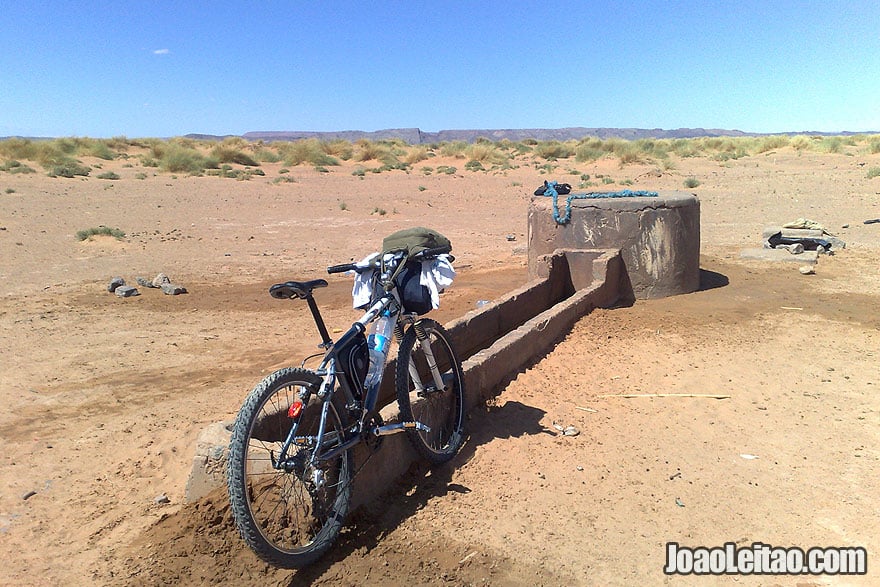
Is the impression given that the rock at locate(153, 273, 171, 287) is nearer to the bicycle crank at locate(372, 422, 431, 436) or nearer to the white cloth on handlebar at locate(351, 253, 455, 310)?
the white cloth on handlebar at locate(351, 253, 455, 310)

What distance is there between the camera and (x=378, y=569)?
2.78 m

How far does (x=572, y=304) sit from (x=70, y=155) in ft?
105

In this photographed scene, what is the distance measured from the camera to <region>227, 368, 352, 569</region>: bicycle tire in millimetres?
2502

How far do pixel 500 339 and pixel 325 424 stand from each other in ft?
7.86

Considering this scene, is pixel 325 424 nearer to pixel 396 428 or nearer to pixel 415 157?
pixel 396 428

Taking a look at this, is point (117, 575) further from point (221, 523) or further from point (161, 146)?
Answer: point (161, 146)

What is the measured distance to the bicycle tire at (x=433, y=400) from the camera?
3.39 metres

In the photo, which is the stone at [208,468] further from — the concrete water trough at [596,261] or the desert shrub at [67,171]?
the desert shrub at [67,171]

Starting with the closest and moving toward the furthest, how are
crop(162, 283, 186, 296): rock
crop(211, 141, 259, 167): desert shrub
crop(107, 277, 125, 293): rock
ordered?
crop(162, 283, 186, 296): rock, crop(107, 277, 125, 293): rock, crop(211, 141, 259, 167): desert shrub

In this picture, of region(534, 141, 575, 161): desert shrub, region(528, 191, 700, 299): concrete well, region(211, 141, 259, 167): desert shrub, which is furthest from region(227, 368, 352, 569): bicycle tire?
region(534, 141, 575, 161): desert shrub

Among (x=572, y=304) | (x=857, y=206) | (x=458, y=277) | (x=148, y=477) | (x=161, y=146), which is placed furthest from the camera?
(x=161, y=146)

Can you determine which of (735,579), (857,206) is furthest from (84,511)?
(857,206)

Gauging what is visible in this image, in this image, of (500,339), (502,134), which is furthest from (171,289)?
(502,134)

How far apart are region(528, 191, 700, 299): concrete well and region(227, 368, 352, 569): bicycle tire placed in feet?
15.0
